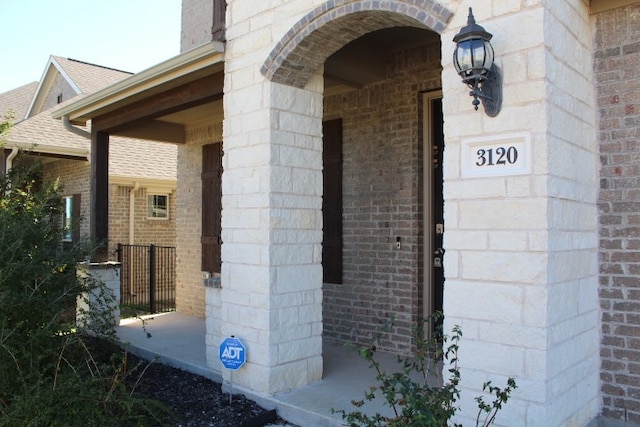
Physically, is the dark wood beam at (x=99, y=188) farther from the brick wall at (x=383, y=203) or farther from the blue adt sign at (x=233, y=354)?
the blue adt sign at (x=233, y=354)

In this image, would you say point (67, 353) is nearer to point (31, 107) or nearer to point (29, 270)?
point (29, 270)

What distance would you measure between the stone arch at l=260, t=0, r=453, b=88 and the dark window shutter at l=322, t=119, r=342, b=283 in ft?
5.85

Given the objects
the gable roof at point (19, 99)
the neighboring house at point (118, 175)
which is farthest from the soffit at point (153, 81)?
the gable roof at point (19, 99)

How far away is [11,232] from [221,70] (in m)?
2.39

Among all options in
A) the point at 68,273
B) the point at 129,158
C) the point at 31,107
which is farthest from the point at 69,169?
the point at 68,273

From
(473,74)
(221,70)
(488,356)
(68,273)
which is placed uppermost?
(221,70)

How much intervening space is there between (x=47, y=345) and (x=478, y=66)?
12.8 feet

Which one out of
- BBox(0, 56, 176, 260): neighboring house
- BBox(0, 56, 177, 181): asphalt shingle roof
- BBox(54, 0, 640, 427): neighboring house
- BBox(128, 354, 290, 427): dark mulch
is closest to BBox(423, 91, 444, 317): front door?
BBox(54, 0, 640, 427): neighboring house

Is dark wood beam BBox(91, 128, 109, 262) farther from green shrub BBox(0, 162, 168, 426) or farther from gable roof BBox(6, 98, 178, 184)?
gable roof BBox(6, 98, 178, 184)

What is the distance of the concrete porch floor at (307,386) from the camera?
13.7 feet

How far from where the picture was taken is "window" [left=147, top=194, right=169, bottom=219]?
42.2 feet

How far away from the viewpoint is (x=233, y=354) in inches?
180

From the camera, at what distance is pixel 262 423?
4195 millimetres

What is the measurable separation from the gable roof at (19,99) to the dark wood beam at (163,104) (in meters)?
10.5
